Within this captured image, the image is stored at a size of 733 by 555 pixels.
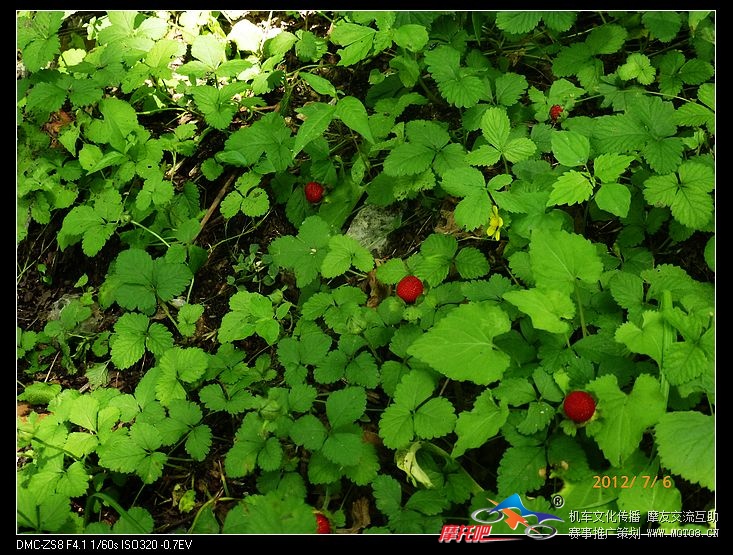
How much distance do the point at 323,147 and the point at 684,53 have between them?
1606 mm

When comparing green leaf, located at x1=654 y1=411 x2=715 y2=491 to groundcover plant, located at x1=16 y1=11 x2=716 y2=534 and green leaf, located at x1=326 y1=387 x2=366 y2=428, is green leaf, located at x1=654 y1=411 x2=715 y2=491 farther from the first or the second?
green leaf, located at x1=326 y1=387 x2=366 y2=428

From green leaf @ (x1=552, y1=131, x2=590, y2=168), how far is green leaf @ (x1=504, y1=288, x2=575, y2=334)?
0.50 metres

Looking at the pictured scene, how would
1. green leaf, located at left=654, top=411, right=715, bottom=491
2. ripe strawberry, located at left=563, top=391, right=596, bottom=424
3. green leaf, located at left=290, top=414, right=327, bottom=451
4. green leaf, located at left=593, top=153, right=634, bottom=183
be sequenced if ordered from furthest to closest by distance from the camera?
green leaf, located at left=593, top=153, right=634, bottom=183
green leaf, located at left=290, top=414, right=327, bottom=451
ripe strawberry, located at left=563, top=391, right=596, bottom=424
green leaf, located at left=654, top=411, right=715, bottom=491

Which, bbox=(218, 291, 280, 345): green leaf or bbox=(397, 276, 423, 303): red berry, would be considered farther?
bbox=(218, 291, 280, 345): green leaf

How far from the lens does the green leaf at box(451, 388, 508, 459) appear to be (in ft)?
5.37

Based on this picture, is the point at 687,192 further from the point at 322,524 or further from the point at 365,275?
the point at 322,524

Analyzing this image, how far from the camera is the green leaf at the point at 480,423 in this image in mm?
1638

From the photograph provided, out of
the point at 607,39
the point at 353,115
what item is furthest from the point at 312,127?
the point at 607,39

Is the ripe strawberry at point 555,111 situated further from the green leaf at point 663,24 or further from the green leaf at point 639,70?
the green leaf at point 663,24

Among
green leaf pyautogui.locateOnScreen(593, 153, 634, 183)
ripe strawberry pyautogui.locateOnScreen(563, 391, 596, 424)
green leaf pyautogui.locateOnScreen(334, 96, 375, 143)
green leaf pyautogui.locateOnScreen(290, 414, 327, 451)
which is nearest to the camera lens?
ripe strawberry pyautogui.locateOnScreen(563, 391, 596, 424)

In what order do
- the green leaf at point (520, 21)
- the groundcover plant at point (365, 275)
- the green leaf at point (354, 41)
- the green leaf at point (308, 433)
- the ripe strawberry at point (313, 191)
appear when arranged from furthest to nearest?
the ripe strawberry at point (313, 191)
the green leaf at point (520, 21)
the green leaf at point (354, 41)
the green leaf at point (308, 433)
the groundcover plant at point (365, 275)

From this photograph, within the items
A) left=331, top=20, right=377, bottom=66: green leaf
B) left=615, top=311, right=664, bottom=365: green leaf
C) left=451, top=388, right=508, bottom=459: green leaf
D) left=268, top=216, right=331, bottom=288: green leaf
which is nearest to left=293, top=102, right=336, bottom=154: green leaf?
left=331, top=20, right=377, bottom=66: green leaf

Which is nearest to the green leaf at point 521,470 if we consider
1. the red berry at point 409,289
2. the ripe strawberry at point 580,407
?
the ripe strawberry at point 580,407

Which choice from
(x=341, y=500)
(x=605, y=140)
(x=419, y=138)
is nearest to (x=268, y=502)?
(x=341, y=500)
